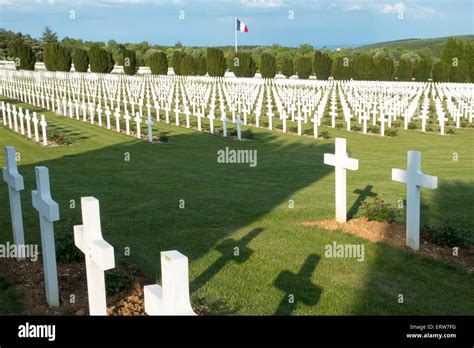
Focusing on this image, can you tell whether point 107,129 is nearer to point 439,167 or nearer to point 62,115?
point 62,115

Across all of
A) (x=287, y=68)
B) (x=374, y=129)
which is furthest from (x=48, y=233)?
(x=287, y=68)

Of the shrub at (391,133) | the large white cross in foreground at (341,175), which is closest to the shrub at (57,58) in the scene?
the shrub at (391,133)

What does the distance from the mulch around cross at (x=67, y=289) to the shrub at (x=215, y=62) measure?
37152mm

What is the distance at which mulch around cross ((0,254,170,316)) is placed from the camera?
469 cm

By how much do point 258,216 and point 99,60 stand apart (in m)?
36.0

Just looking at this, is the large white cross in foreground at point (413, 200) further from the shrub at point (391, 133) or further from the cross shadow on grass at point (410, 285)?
the shrub at point (391, 133)

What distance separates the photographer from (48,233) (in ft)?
16.0

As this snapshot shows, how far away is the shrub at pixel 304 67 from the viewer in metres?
45.6

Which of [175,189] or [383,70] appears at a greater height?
[383,70]

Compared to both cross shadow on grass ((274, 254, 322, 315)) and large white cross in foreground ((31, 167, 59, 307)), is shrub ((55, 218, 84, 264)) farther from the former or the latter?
cross shadow on grass ((274, 254, 322, 315))

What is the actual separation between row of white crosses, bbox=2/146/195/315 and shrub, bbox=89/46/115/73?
120 ft

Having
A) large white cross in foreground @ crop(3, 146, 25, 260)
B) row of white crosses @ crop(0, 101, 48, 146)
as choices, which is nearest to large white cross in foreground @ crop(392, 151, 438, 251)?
large white cross in foreground @ crop(3, 146, 25, 260)

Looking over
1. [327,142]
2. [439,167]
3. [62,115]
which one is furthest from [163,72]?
[439,167]

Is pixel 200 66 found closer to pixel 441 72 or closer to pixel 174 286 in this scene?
pixel 441 72
